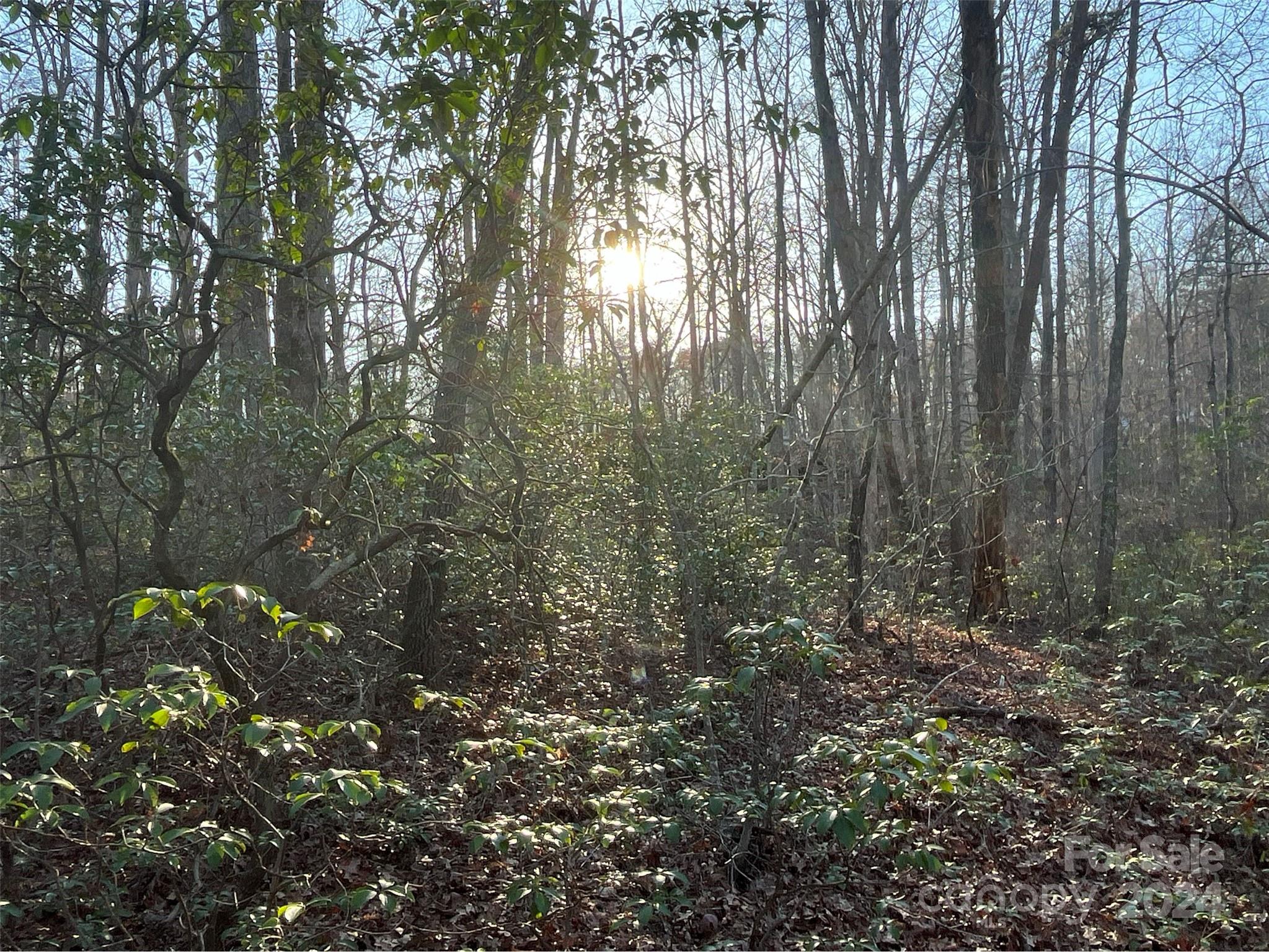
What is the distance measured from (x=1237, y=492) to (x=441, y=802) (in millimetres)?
16823

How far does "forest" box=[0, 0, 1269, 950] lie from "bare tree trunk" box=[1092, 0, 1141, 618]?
67cm

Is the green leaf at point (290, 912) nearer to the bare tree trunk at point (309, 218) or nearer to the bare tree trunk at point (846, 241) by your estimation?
the bare tree trunk at point (309, 218)

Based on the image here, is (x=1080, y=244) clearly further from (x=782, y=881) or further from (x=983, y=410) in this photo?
(x=782, y=881)

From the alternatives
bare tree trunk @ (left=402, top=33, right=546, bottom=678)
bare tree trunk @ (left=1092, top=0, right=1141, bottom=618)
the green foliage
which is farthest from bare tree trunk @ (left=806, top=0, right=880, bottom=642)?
the green foliage

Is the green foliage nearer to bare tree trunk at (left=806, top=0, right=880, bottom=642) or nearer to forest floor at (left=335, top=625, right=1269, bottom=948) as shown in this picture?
forest floor at (left=335, top=625, right=1269, bottom=948)

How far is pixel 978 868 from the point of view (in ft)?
14.2

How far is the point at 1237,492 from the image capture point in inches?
634

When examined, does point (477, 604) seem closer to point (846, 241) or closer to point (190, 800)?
Result: point (190, 800)

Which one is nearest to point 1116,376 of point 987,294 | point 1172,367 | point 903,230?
point 987,294

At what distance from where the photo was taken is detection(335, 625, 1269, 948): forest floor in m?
3.74

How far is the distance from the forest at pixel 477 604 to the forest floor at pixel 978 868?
26 millimetres

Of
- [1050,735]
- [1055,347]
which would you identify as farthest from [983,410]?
[1055,347]

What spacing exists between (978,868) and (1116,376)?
9198mm

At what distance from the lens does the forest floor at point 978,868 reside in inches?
147
